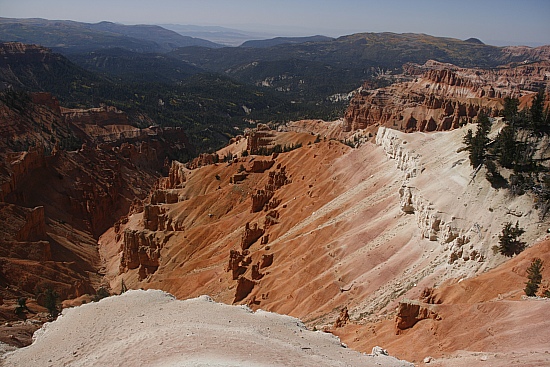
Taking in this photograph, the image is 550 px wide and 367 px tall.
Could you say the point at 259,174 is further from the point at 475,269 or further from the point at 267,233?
the point at 475,269

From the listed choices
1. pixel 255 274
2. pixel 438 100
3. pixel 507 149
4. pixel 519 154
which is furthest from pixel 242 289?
pixel 438 100

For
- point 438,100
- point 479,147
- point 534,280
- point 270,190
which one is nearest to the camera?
point 534,280

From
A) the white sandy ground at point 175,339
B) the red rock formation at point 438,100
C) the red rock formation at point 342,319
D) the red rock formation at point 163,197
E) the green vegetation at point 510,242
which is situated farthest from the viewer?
the red rock formation at point 438,100

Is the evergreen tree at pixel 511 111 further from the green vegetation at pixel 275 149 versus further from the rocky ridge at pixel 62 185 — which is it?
the green vegetation at pixel 275 149

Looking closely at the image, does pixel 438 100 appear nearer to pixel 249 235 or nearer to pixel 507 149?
pixel 249 235

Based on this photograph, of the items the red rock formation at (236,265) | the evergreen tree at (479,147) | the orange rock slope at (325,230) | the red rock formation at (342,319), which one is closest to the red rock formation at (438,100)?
the orange rock slope at (325,230)

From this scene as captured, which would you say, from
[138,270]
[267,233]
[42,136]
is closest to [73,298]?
[138,270]
